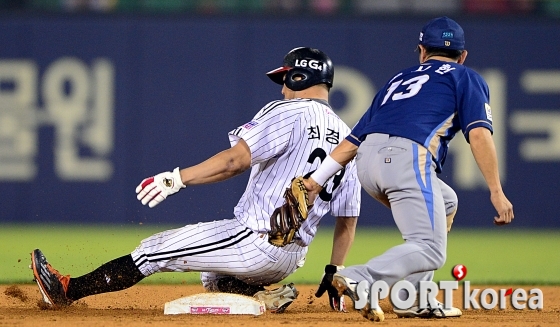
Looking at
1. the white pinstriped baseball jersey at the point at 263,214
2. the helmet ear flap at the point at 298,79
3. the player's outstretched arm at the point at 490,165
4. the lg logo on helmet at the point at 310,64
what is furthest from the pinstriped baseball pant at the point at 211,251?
the player's outstretched arm at the point at 490,165

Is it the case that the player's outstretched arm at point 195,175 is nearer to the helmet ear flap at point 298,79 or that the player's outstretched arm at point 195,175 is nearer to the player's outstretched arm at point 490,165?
the helmet ear flap at point 298,79

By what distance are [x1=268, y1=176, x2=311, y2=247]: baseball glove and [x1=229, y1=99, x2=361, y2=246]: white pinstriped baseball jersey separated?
6.8 inches

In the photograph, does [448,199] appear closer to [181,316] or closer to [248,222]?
[248,222]

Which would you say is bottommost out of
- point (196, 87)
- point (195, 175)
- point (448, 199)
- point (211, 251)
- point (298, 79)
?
point (211, 251)

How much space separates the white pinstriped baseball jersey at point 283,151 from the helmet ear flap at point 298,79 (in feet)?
0.46

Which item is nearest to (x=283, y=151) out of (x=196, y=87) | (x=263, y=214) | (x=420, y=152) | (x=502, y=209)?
(x=263, y=214)

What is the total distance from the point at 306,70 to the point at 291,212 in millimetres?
997

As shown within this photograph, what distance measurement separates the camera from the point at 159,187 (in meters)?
4.74

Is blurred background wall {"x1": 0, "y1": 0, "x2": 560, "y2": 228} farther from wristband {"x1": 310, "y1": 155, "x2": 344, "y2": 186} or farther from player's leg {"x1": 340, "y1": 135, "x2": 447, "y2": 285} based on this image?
player's leg {"x1": 340, "y1": 135, "x2": 447, "y2": 285}

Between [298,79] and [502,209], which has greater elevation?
[298,79]

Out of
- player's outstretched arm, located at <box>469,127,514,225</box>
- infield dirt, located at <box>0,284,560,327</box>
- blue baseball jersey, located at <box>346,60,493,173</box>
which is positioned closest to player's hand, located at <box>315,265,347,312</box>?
infield dirt, located at <box>0,284,560,327</box>

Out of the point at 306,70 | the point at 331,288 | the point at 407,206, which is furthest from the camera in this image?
the point at 306,70

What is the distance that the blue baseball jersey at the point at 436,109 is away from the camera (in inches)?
177

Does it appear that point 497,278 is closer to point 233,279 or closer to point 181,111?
point 233,279
